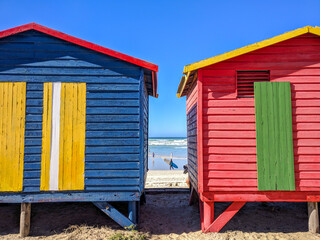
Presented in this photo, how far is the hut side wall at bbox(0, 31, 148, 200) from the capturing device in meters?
5.39

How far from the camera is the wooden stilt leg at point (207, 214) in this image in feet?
18.2

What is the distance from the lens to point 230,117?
214 inches

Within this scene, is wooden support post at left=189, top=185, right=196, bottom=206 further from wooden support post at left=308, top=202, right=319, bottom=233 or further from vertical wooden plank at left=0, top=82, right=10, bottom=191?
vertical wooden plank at left=0, top=82, right=10, bottom=191

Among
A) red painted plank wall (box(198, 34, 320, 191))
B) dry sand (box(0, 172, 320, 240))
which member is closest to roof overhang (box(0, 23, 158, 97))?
red painted plank wall (box(198, 34, 320, 191))

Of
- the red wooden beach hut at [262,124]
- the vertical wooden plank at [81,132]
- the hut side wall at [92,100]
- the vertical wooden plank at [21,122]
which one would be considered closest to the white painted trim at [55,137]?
the hut side wall at [92,100]

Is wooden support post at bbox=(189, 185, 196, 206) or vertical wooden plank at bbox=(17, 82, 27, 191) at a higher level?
vertical wooden plank at bbox=(17, 82, 27, 191)

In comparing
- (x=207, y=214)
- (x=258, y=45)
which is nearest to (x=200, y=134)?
(x=207, y=214)

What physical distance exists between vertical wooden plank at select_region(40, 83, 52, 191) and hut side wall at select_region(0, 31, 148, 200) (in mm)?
102

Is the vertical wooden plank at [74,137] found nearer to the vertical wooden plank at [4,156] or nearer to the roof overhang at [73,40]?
the roof overhang at [73,40]

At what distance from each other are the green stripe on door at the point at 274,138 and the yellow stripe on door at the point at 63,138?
4.33 m

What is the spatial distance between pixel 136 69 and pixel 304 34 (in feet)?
14.1

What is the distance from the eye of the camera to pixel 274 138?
533 cm

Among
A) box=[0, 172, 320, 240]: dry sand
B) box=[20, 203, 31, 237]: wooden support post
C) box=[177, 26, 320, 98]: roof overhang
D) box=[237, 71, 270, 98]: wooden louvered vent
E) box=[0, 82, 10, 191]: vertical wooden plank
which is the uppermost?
box=[177, 26, 320, 98]: roof overhang

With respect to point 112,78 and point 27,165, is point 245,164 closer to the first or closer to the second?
point 112,78
